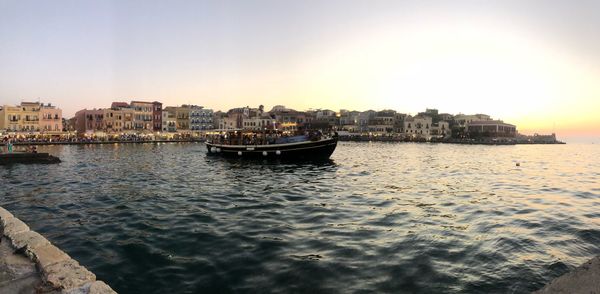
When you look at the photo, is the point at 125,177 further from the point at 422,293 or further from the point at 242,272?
the point at 422,293

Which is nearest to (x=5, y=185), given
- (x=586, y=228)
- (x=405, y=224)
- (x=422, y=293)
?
(x=405, y=224)

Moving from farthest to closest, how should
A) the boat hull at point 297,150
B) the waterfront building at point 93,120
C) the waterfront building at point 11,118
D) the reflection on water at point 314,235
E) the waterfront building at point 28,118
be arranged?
the waterfront building at point 93,120, the waterfront building at point 28,118, the waterfront building at point 11,118, the boat hull at point 297,150, the reflection on water at point 314,235

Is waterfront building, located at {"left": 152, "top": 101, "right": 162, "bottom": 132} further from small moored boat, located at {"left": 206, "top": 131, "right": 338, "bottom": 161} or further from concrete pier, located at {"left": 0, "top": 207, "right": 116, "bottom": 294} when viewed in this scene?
concrete pier, located at {"left": 0, "top": 207, "right": 116, "bottom": 294}

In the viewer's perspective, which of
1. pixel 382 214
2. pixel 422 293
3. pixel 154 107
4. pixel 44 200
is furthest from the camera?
pixel 154 107

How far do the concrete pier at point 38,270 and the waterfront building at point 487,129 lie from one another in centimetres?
15761

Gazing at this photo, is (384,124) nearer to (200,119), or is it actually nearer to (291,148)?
(200,119)

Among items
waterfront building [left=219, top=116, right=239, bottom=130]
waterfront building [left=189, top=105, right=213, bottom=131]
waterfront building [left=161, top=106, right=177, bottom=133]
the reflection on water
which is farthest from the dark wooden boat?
waterfront building [left=219, top=116, right=239, bottom=130]

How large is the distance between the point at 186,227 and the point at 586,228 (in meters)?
14.2

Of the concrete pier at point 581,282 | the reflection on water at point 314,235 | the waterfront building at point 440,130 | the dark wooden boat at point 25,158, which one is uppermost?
the waterfront building at point 440,130

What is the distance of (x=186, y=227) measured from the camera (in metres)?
12.3

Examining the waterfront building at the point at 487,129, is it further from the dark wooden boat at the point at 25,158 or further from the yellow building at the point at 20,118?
the yellow building at the point at 20,118

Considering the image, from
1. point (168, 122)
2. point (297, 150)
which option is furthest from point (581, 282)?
point (168, 122)

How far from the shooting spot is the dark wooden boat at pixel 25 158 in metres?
36.1

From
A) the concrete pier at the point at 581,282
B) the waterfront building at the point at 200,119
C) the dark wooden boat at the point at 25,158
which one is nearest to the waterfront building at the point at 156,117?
the waterfront building at the point at 200,119
